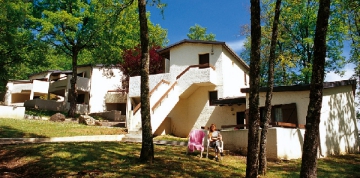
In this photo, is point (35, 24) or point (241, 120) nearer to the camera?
point (241, 120)

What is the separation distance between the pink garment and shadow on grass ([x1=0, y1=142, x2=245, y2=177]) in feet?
1.78

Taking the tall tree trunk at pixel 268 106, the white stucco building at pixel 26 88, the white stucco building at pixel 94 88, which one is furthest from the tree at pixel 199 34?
the tall tree trunk at pixel 268 106

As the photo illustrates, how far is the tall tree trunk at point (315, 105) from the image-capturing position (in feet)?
20.2

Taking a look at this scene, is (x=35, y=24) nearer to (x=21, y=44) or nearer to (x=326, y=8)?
(x=21, y=44)

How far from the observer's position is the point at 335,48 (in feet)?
94.7

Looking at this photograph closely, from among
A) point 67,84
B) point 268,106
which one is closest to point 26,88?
point 67,84

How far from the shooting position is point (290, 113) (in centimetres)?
1599

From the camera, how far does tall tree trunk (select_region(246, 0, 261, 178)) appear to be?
764 centimetres

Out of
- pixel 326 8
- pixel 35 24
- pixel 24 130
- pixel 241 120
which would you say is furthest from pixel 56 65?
pixel 326 8

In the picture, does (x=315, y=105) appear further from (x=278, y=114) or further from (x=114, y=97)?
(x=114, y=97)

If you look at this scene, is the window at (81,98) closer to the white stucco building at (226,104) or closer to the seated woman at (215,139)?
the white stucco building at (226,104)

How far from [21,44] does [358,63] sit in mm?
30724

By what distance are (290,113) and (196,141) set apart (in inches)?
267

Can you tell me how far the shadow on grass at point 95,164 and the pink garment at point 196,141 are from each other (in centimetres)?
54
